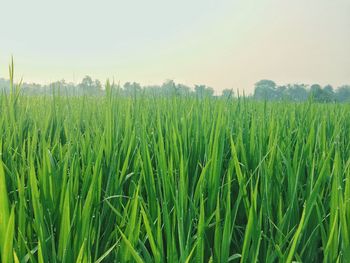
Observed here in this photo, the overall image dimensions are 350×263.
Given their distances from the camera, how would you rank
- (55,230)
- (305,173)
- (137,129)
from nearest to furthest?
(55,230)
(305,173)
(137,129)

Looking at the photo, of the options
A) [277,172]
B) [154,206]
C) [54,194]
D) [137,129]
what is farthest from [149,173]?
[137,129]

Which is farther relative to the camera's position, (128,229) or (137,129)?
(137,129)

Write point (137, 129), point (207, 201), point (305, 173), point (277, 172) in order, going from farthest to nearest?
point (137, 129), point (305, 173), point (277, 172), point (207, 201)

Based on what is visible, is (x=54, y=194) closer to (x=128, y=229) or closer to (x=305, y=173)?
(x=128, y=229)

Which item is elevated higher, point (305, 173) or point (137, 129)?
point (137, 129)

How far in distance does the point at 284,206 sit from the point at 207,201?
0.70ft

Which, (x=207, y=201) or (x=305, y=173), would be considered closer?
(x=207, y=201)

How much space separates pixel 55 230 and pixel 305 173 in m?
0.80

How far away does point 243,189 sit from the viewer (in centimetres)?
83

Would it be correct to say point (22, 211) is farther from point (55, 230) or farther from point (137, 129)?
point (137, 129)

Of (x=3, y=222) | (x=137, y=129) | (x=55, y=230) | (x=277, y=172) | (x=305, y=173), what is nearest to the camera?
(x=3, y=222)

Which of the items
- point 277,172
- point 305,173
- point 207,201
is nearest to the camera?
point 207,201

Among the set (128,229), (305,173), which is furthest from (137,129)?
(128,229)

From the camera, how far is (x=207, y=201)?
0.91 meters
